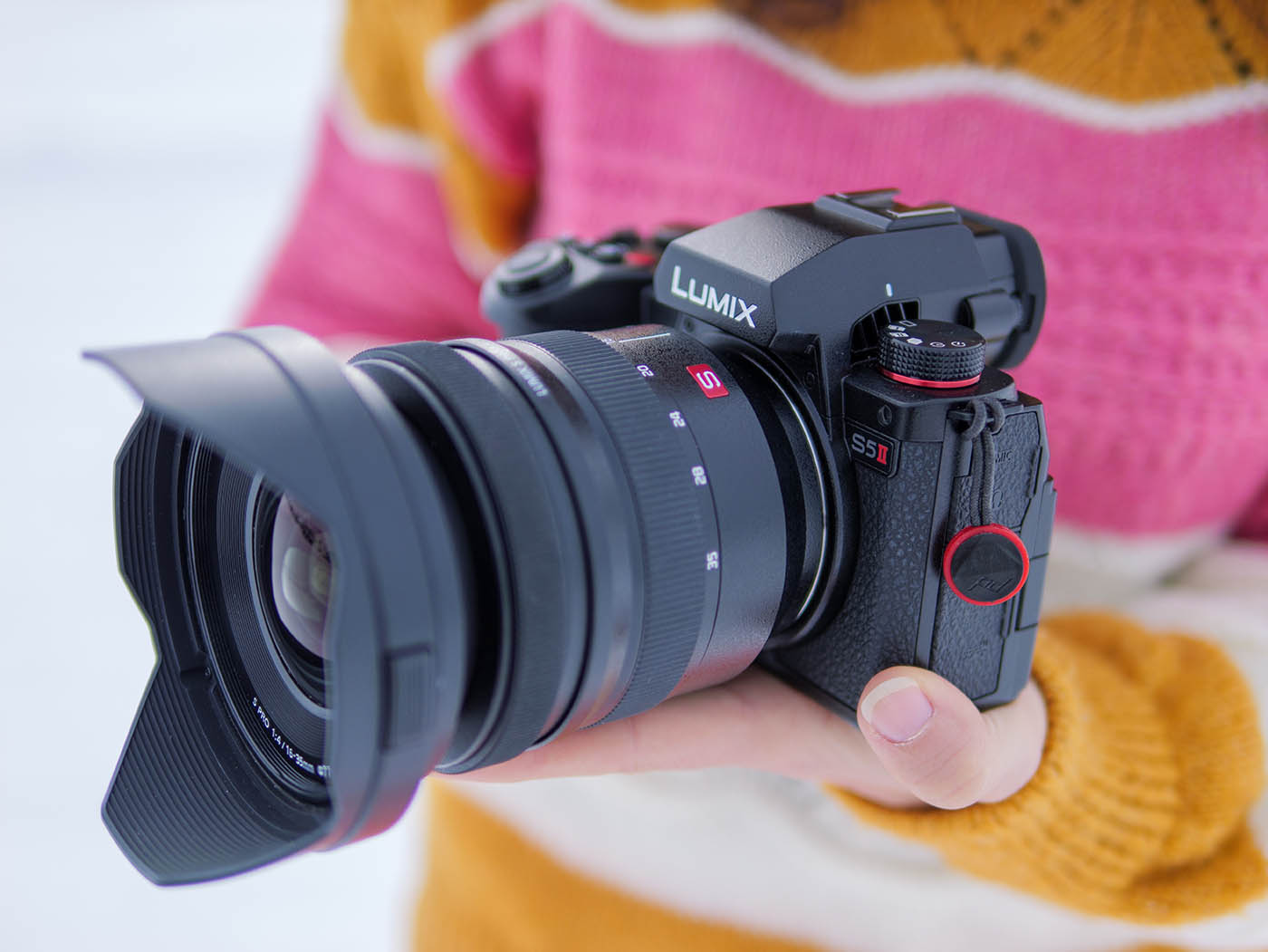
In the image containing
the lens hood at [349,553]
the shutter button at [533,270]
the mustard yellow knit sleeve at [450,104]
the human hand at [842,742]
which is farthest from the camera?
the mustard yellow knit sleeve at [450,104]

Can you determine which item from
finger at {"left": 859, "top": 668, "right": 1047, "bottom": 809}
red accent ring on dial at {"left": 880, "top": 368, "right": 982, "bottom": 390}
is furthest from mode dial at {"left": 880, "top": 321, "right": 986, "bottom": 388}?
finger at {"left": 859, "top": 668, "right": 1047, "bottom": 809}

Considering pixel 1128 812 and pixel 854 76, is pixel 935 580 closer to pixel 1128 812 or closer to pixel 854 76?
pixel 1128 812

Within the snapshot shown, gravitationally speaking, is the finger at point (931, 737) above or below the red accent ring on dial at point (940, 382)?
below

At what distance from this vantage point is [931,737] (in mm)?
421

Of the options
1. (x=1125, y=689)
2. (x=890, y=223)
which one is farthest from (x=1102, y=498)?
(x=890, y=223)

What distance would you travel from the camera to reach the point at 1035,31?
53cm

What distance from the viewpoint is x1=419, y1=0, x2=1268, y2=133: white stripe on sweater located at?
51cm

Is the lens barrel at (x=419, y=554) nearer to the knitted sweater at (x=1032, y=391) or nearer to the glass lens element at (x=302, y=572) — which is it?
the glass lens element at (x=302, y=572)

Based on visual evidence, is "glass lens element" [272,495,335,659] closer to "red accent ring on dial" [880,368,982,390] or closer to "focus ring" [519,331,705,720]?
"focus ring" [519,331,705,720]

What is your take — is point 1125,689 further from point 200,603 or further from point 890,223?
point 200,603

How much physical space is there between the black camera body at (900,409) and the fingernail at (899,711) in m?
0.03

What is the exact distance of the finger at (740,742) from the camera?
0.48 m

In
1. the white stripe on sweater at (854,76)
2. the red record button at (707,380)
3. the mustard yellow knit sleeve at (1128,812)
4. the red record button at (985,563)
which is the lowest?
the mustard yellow knit sleeve at (1128,812)

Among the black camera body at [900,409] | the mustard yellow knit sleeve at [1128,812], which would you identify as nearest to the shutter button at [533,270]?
the black camera body at [900,409]
